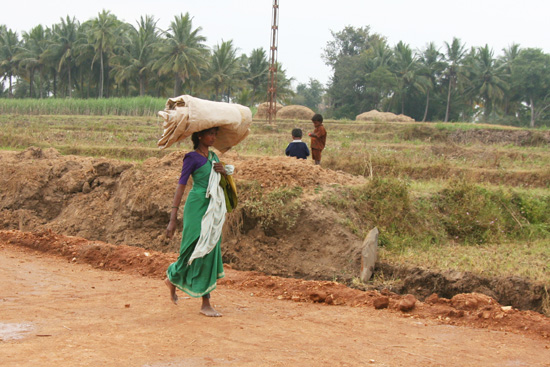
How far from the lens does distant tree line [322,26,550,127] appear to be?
44531mm

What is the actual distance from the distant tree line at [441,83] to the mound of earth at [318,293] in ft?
130

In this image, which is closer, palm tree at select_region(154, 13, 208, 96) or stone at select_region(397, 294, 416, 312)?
stone at select_region(397, 294, 416, 312)

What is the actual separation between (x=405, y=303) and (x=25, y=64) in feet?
170

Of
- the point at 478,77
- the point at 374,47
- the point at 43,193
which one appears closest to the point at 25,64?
the point at 374,47

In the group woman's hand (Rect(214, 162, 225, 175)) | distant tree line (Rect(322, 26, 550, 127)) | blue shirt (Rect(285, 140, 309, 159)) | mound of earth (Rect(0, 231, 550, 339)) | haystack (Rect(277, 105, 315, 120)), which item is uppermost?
distant tree line (Rect(322, 26, 550, 127))

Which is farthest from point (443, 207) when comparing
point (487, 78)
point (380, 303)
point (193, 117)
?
point (487, 78)

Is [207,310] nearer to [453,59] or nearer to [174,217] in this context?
[174,217]

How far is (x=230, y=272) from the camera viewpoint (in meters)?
6.87

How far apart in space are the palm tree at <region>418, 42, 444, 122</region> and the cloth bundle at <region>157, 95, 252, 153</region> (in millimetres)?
43094

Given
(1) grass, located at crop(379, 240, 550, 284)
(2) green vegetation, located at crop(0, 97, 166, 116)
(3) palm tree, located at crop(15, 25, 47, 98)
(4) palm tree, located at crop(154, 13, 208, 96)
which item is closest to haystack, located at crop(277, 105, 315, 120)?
(2) green vegetation, located at crop(0, 97, 166, 116)

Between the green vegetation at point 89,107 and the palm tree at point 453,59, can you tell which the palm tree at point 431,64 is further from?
the green vegetation at point 89,107

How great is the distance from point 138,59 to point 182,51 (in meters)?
6.51

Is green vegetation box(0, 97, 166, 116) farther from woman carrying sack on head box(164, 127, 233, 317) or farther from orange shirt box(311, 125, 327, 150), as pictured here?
woman carrying sack on head box(164, 127, 233, 317)

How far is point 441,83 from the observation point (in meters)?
47.1
